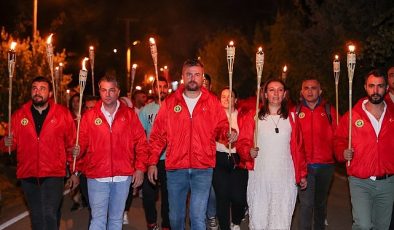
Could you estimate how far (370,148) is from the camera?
7.69 m

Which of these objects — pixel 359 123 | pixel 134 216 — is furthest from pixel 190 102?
pixel 134 216

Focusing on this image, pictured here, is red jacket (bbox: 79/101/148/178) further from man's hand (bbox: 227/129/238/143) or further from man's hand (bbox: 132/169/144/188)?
man's hand (bbox: 227/129/238/143)

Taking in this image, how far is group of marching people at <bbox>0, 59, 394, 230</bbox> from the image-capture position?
304 inches

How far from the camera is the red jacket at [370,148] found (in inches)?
301

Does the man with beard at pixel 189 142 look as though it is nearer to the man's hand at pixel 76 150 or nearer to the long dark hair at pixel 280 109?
the long dark hair at pixel 280 109

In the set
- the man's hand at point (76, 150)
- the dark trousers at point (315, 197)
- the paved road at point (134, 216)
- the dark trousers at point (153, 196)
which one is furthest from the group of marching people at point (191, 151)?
the paved road at point (134, 216)

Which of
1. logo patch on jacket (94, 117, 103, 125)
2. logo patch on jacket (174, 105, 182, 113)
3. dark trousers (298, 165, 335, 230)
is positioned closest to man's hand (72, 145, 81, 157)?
logo patch on jacket (94, 117, 103, 125)

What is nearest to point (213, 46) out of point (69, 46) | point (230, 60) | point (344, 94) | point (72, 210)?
point (69, 46)

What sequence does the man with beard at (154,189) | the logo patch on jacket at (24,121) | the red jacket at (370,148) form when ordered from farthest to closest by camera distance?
the man with beard at (154,189), the logo patch on jacket at (24,121), the red jacket at (370,148)

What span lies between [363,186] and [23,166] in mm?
4081

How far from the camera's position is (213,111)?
7.91 m

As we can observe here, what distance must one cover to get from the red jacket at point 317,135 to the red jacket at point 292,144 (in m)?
1.35

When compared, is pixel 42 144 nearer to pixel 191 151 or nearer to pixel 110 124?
pixel 110 124

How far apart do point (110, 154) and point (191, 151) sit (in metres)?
1.01
